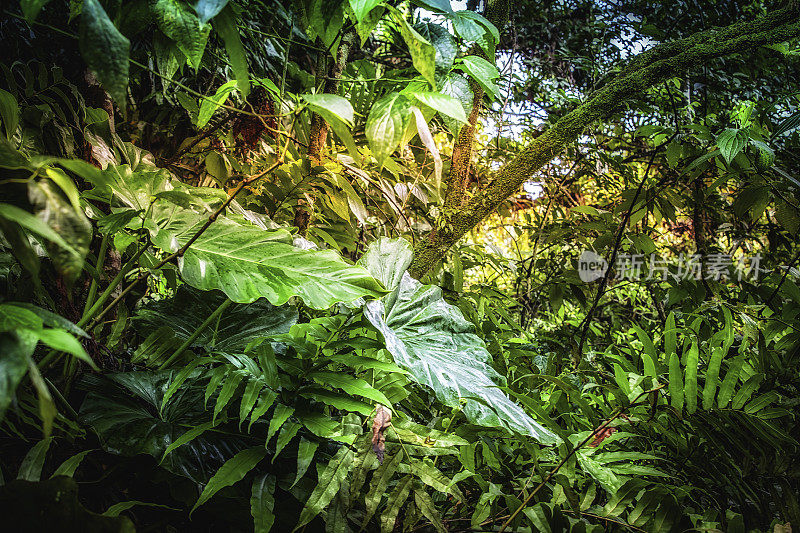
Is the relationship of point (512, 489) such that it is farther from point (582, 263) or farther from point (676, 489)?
point (582, 263)

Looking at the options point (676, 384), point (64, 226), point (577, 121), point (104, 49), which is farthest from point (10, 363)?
point (577, 121)

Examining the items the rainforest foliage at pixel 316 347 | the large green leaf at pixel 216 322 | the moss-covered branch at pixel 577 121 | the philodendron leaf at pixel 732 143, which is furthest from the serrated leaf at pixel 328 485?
the philodendron leaf at pixel 732 143

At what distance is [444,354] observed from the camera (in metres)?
0.71

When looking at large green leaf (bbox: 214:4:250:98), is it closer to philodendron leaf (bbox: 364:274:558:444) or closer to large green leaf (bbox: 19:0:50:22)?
large green leaf (bbox: 19:0:50:22)

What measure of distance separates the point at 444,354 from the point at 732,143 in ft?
2.67

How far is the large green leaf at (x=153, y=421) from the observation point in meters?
0.58

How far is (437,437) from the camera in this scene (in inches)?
24.5

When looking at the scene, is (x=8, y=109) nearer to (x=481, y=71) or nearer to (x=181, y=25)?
(x=181, y=25)

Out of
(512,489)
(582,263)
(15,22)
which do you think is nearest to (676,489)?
(512,489)

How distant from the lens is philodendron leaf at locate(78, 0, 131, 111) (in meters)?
0.32

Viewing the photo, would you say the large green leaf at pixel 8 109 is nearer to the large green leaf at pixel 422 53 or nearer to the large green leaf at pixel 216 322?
the large green leaf at pixel 216 322

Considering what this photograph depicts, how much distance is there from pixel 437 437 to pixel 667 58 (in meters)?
1.11

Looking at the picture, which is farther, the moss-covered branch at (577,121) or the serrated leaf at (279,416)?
the moss-covered branch at (577,121)

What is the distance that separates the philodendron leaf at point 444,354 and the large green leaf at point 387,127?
0.23 meters
